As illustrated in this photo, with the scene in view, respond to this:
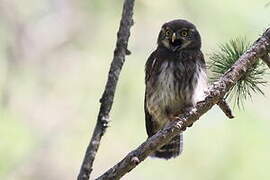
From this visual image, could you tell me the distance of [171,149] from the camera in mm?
3693

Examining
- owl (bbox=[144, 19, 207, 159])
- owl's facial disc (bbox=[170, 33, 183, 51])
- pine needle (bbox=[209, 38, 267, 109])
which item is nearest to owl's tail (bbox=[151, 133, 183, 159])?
owl (bbox=[144, 19, 207, 159])

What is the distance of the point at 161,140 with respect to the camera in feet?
8.07

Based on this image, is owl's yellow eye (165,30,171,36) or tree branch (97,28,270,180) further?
owl's yellow eye (165,30,171,36)

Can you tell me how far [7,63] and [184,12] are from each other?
4.62ft

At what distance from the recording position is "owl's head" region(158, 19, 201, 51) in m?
3.92

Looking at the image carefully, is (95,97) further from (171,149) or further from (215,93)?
(215,93)

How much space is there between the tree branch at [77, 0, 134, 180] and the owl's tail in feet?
3.59

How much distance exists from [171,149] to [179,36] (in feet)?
2.13

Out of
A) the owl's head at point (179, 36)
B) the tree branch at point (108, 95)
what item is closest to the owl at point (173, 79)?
the owl's head at point (179, 36)

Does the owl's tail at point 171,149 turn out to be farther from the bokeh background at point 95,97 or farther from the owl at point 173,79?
the bokeh background at point 95,97

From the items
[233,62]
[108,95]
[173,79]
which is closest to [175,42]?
[173,79]

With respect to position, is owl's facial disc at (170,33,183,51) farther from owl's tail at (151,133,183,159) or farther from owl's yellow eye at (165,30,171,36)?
owl's tail at (151,133,183,159)

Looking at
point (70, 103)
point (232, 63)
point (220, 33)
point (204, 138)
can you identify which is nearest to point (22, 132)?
point (70, 103)

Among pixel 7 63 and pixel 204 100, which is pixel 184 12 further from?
pixel 204 100
